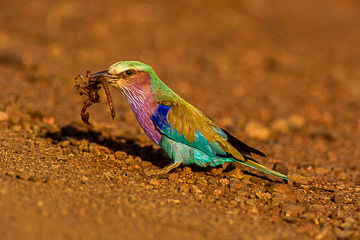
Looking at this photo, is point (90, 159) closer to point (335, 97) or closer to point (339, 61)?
point (335, 97)

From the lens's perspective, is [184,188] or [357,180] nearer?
[184,188]

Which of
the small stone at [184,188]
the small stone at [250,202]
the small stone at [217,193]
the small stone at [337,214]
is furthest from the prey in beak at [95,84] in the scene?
the small stone at [337,214]

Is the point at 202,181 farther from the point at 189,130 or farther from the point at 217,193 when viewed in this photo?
the point at 189,130

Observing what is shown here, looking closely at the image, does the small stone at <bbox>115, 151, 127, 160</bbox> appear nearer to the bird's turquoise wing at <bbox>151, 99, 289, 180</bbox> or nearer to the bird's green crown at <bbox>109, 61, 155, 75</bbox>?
the bird's turquoise wing at <bbox>151, 99, 289, 180</bbox>

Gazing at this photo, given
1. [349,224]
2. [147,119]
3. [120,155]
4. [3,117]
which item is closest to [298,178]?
[349,224]

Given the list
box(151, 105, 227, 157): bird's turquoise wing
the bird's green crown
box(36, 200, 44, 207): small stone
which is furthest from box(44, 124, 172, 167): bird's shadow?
box(36, 200, 44, 207): small stone

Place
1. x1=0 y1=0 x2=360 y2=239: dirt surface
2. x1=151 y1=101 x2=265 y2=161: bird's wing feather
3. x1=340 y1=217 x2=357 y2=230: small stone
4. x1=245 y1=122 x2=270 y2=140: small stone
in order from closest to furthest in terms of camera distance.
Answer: x1=0 y1=0 x2=360 y2=239: dirt surface
x1=340 y1=217 x2=357 y2=230: small stone
x1=151 y1=101 x2=265 y2=161: bird's wing feather
x1=245 y1=122 x2=270 y2=140: small stone

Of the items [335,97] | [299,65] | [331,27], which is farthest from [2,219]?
[331,27]
